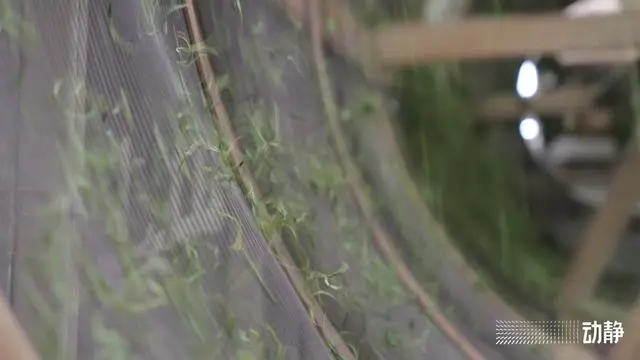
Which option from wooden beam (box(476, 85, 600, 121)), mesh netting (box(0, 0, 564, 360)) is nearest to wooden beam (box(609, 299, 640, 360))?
mesh netting (box(0, 0, 564, 360))

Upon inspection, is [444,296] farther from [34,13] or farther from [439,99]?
[34,13]

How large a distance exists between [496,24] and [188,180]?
33 centimetres

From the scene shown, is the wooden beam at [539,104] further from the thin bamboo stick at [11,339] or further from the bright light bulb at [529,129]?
→ the thin bamboo stick at [11,339]

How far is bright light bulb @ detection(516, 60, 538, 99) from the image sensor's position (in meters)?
1.09

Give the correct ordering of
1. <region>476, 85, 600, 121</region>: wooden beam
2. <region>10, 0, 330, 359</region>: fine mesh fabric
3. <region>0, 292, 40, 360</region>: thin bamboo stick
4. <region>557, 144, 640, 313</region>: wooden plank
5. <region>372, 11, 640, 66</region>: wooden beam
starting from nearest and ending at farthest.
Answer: <region>0, 292, 40, 360</region>: thin bamboo stick
<region>10, 0, 330, 359</region>: fine mesh fabric
<region>372, 11, 640, 66</region>: wooden beam
<region>557, 144, 640, 313</region>: wooden plank
<region>476, 85, 600, 121</region>: wooden beam

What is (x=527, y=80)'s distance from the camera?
1.10 meters

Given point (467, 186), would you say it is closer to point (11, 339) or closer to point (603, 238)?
point (603, 238)

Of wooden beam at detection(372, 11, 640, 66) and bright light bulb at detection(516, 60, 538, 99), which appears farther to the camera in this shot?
bright light bulb at detection(516, 60, 538, 99)

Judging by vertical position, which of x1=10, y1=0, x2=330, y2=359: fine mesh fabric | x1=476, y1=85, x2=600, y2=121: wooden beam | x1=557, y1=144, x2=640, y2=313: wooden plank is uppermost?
x1=10, y1=0, x2=330, y2=359: fine mesh fabric

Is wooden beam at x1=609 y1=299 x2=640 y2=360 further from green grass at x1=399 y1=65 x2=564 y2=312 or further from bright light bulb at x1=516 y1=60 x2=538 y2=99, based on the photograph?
bright light bulb at x1=516 y1=60 x2=538 y2=99

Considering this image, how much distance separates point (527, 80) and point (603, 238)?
0.92 ft

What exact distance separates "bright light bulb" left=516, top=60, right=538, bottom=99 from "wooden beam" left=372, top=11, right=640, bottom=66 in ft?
1.08

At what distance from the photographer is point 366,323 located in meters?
0.78

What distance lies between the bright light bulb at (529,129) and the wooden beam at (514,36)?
1.08ft
